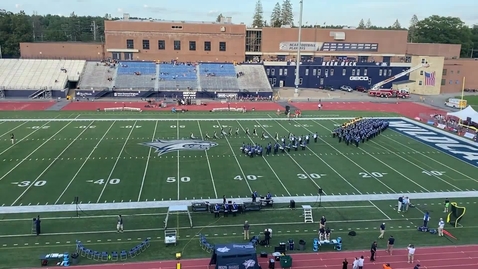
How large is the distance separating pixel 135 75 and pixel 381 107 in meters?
31.1

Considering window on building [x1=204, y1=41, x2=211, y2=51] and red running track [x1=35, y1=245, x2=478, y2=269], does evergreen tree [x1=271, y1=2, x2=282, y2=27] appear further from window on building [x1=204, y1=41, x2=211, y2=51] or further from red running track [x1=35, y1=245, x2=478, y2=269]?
red running track [x1=35, y1=245, x2=478, y2=269]

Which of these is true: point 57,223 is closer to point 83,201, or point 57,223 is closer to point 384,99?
point 83,201

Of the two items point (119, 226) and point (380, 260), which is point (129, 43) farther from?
point (380, 260)

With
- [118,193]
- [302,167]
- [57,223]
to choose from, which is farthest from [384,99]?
[57,223]

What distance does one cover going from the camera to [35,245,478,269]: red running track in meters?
13.0

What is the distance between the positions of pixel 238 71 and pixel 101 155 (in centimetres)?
3594

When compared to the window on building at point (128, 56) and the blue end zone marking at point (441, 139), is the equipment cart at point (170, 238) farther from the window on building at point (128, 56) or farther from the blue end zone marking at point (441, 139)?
the window on building at point (128, 56)

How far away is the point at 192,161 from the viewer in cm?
2381

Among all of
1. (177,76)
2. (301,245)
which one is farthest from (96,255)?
(177,76)

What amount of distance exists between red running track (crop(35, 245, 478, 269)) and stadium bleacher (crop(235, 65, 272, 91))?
40775 millimetres

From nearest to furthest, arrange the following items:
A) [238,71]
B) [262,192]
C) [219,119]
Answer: [262,192] < [219,119] < [238,71]

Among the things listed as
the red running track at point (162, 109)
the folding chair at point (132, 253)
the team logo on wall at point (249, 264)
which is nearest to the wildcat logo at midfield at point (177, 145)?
the folding chair at point (132, 253)

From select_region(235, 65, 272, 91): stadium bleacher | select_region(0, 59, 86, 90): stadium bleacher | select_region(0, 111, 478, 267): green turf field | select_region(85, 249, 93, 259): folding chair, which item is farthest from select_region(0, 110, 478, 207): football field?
select_region(235, 65, 272, 91): stadium bleacher

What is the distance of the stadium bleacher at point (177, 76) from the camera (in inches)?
2068
